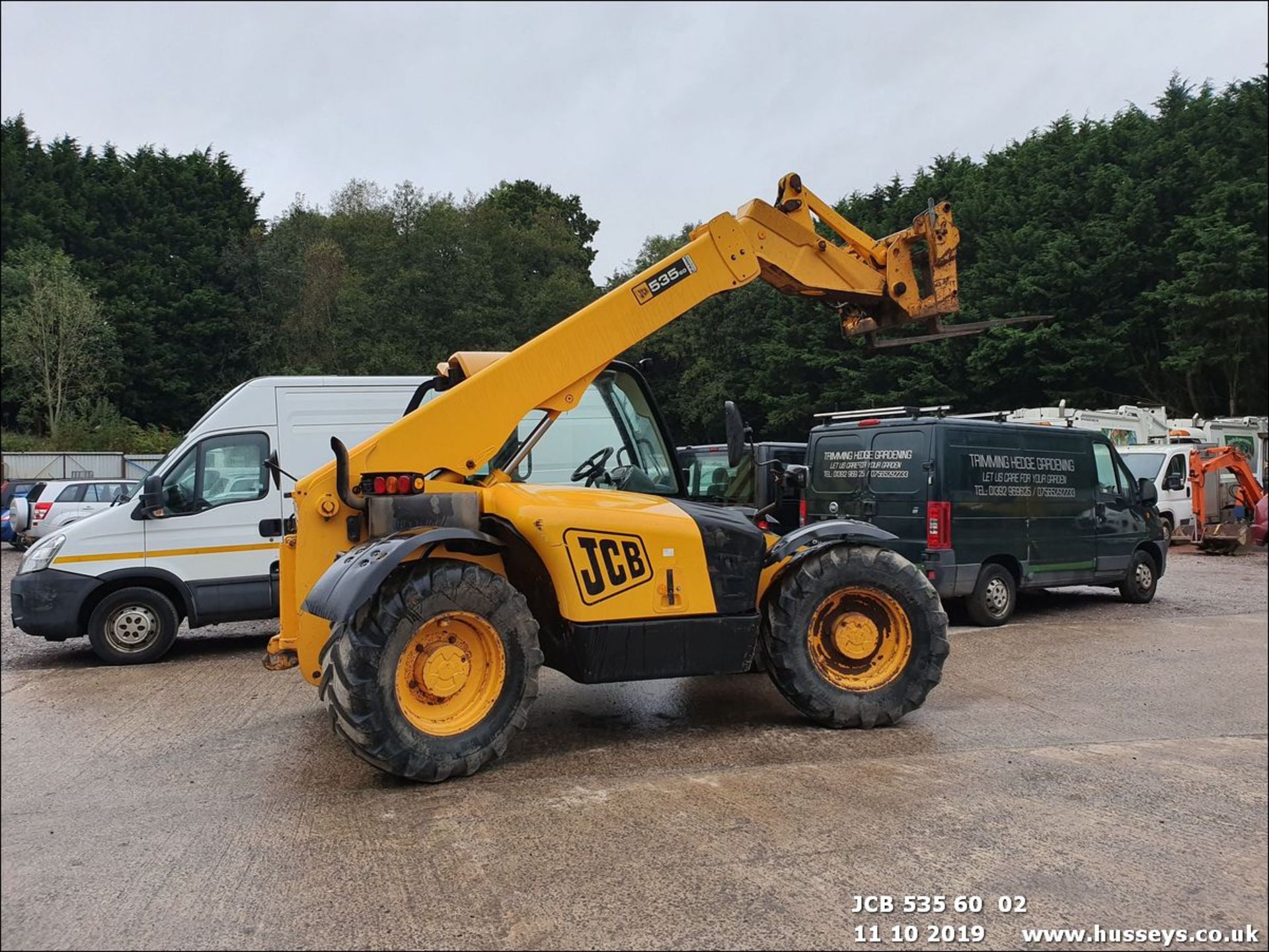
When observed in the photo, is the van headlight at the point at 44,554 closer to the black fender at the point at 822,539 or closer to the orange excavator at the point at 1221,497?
the black fender at the point at 822,539

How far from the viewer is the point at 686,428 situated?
45406 mm

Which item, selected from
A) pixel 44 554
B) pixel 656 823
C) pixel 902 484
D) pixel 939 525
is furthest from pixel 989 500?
pixel 44 554

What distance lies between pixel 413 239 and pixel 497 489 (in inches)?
1658

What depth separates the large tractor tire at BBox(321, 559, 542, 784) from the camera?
4801mm

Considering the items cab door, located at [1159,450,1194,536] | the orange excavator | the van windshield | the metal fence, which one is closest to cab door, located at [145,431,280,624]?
the van windshield

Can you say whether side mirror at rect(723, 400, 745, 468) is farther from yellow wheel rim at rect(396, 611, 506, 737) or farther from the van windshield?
the van windshield

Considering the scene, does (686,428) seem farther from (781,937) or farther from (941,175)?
(781,937)

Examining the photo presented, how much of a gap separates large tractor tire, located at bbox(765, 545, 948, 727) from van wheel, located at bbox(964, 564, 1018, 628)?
4.53 meters

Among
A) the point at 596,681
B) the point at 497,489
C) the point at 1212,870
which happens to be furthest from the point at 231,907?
the point at 1212,870

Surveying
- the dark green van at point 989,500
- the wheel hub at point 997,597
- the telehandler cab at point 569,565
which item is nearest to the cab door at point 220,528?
the telehandler cab at point 569,565

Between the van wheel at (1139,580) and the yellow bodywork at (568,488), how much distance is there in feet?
25.6

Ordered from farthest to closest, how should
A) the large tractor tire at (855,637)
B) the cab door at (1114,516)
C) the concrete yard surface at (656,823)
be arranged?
the cab door at (1114,516) < the large tractor tire at (855,637) < the concrete yard surface at (656,823)

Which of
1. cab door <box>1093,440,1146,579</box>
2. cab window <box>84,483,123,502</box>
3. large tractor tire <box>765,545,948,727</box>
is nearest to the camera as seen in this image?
large tractor tire <box>765,545,948,727</box>

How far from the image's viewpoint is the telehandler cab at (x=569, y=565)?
16.5 ft
